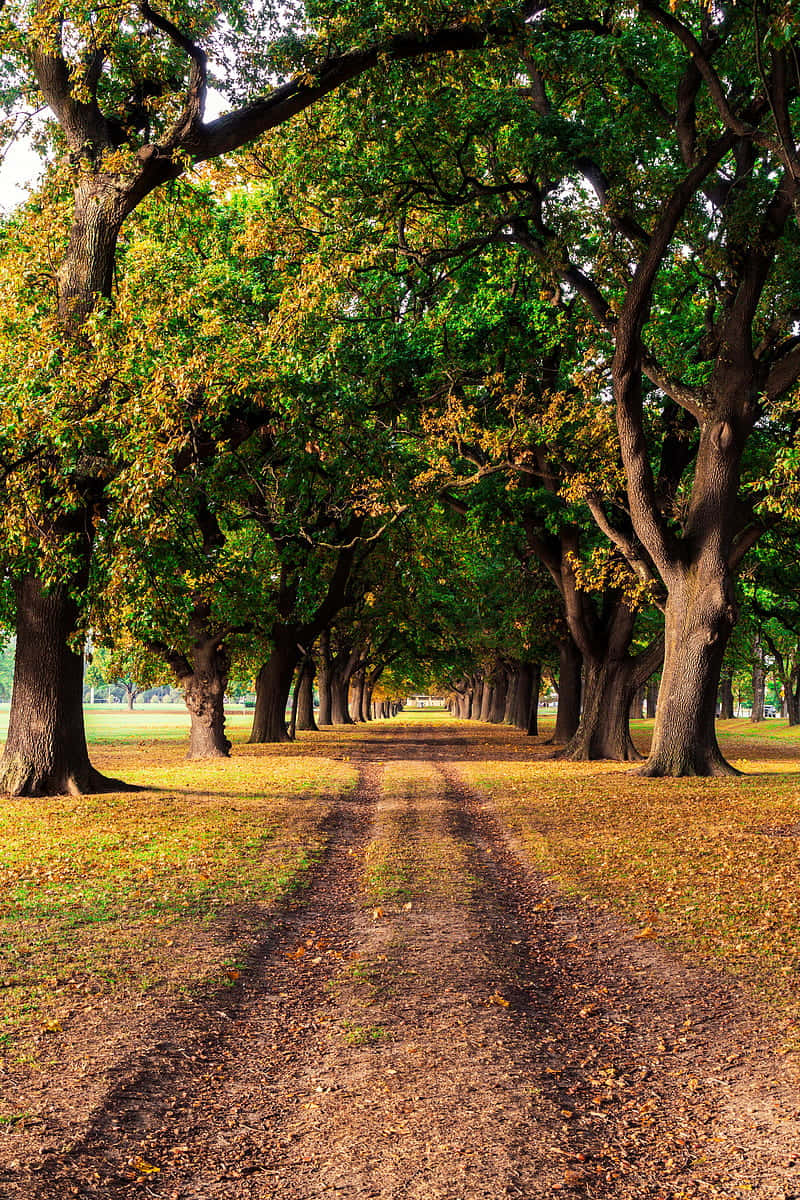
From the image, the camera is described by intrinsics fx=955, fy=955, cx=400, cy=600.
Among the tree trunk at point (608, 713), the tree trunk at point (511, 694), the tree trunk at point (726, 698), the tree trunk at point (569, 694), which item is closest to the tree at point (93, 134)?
the tree trunk at point (608, 713)

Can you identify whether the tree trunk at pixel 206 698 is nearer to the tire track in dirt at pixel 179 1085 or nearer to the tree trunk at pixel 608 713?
the tree trunk at pixel 608 713

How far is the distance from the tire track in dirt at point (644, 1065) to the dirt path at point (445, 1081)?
0.01m

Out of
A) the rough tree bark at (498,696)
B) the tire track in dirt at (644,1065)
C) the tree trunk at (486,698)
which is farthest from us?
the tree trunk at (486,698)

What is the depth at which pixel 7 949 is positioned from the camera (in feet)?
22.5

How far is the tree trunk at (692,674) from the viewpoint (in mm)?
18031

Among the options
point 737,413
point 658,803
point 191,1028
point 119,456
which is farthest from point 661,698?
point 191,1028

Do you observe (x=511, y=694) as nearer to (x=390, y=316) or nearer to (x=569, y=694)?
(x=569, y=694)

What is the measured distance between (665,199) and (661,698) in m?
9.05

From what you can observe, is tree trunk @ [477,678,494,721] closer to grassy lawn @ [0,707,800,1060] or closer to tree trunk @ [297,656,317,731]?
tree trunk @ [297,656,317,731]

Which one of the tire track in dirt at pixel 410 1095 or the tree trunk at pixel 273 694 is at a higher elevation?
the tree trunk at pixel 273 694

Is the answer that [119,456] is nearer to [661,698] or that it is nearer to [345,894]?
[345,894]

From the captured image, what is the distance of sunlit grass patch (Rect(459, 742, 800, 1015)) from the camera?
24.5 ft

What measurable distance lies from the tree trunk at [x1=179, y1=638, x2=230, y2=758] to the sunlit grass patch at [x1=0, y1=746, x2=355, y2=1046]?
7.75 m

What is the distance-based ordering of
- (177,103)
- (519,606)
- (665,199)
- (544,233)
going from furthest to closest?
(519,606), (544,233), (665,199), (177,103)
